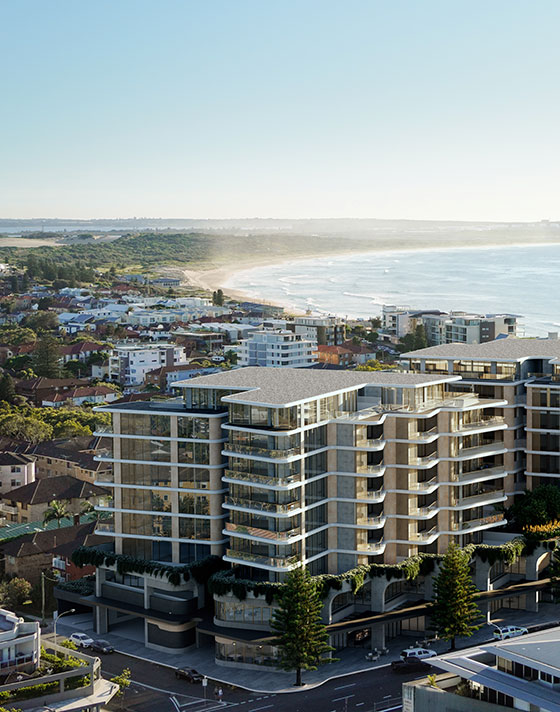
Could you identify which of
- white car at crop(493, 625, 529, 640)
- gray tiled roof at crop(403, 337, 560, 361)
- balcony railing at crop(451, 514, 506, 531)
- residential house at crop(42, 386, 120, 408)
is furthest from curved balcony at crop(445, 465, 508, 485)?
residential house at crop(42, 386, 120, 408)

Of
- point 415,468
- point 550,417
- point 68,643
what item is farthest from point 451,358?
point 68,643

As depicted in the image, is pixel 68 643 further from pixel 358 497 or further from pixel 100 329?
pixel 100 329

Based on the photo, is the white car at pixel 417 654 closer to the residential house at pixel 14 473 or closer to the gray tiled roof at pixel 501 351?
the gray tiled roof at pixel 501 351

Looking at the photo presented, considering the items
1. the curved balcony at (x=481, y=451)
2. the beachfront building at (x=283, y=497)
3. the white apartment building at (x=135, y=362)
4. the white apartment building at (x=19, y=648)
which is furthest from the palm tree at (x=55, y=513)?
the white apartment building at (x=135, y=362)

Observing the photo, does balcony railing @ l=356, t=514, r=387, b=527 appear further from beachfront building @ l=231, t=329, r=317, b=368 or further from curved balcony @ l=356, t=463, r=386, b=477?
beachfront building @ l=231, t=329, r=317, b=368

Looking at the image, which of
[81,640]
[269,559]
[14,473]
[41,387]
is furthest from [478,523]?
[41,387]

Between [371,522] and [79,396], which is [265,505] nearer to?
[371,522]
